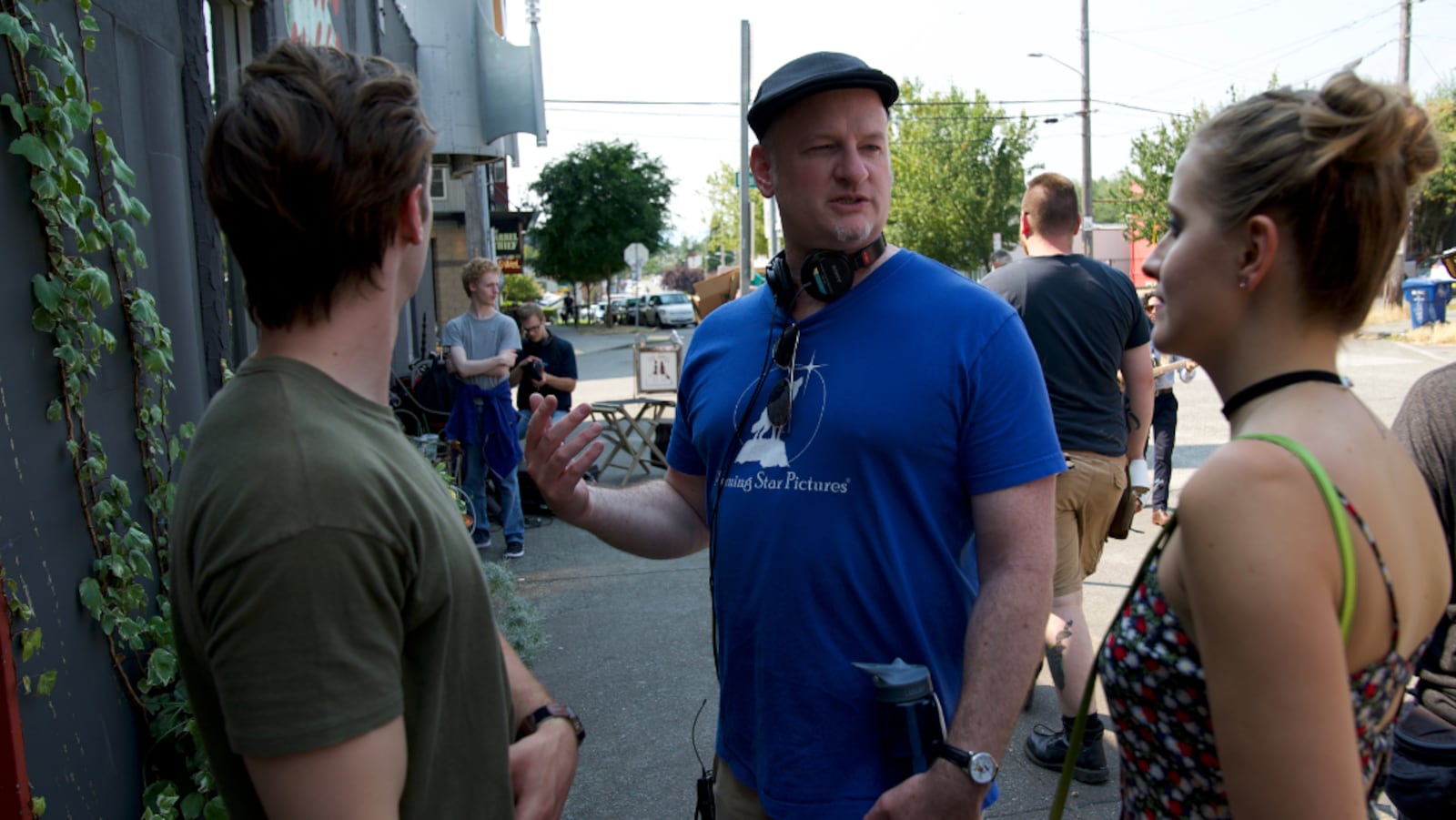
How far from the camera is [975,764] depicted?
1.83 m

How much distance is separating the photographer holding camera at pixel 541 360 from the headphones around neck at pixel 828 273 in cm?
703

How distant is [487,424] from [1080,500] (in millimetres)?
4863

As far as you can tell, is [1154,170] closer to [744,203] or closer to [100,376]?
[744,203]

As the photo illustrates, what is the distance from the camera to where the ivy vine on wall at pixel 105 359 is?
2.50 m

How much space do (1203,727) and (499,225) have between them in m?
30.9

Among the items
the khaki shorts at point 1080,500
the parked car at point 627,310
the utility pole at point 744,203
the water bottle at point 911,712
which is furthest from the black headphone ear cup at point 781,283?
the parked car at point 627,310

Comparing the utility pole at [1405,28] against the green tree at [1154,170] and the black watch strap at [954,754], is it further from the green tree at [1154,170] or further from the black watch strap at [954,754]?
the black watch strap at [954,754]

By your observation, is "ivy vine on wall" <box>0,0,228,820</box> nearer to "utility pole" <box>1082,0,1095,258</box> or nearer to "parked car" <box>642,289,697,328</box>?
"utility pole" <box>1082,0,1095,258</box>

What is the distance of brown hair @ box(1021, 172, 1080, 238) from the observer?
15.0ft

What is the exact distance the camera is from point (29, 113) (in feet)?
8.06

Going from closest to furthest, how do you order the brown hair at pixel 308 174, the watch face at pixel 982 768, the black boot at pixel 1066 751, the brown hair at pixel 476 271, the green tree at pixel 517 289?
the brown hair at pixel 308 174 → the watch face at pixel 982 768 → the black boot at pixel 1066 751 → the brown hair at pixel 476 271 → the green tree at pixel 517 289

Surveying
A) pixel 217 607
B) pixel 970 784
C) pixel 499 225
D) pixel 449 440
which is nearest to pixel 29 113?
pixel 217 607

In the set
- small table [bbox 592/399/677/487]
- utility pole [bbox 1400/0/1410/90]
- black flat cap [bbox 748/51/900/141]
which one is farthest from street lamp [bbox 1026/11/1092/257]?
black flat cap [bbox 748/51/900/141]

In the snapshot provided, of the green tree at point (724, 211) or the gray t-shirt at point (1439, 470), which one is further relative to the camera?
the green tree at point (724, 211)
